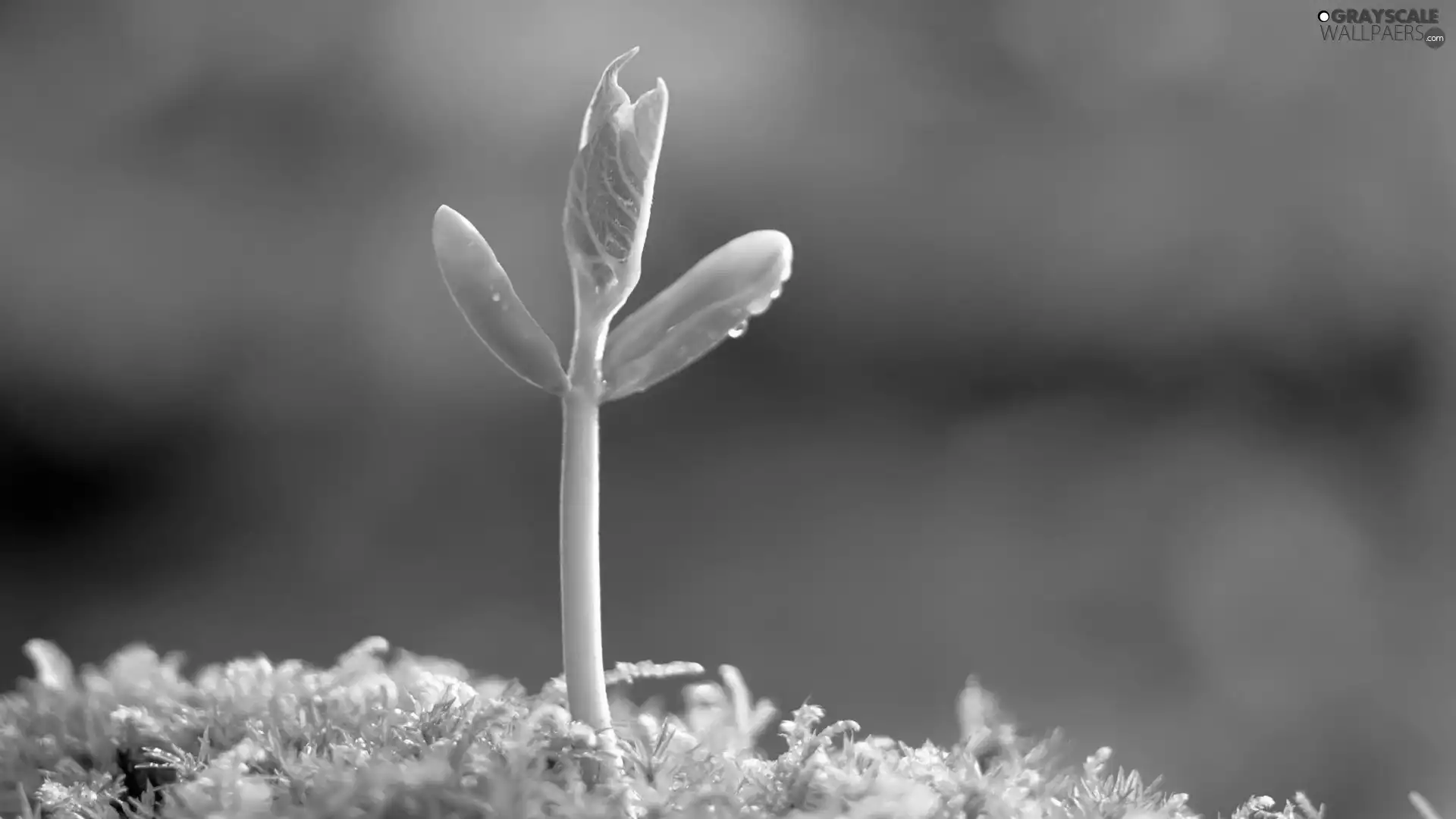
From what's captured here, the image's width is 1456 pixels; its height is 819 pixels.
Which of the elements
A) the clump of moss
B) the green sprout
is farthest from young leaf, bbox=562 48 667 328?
the clump of moss

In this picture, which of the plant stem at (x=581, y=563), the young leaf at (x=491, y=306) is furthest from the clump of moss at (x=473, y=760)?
the young leaf at (x=491, y=306)

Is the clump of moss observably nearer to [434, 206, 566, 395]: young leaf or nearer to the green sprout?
the green sprout

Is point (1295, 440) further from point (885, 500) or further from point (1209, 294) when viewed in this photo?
point (885, 500)

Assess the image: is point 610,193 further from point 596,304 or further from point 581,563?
point 581,563

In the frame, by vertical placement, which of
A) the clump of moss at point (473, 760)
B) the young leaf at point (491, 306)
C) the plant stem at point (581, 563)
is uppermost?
the young leaf at point (491, 306)

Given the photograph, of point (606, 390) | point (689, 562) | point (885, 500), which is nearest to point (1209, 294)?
point (885, 500)

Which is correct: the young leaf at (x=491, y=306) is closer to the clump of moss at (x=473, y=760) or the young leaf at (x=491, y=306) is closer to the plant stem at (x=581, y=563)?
the plant stem at (x=581, y=563)

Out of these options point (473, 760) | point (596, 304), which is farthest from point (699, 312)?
point (473, 760)

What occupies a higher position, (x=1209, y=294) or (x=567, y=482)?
(x=1209, y=294)
